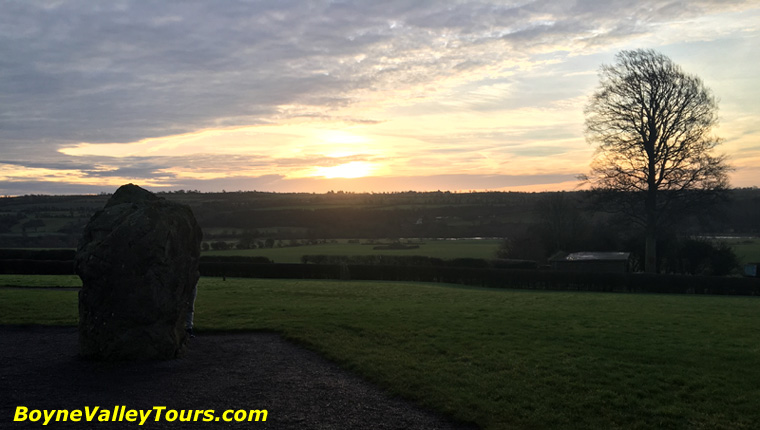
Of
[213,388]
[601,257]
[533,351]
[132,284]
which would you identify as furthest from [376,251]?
[213,388]

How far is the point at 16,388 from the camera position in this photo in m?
7.96

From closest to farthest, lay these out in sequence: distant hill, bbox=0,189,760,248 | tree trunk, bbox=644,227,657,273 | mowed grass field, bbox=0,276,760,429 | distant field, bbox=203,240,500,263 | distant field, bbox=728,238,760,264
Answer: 1. mowed grass field, bbox=0,276,760,429
2. tree trunk, bbox=644,227,657,273
3. distant field, bbox=728,238,760,264
4. distant field, bbox=203,240,500,263
5. distant hill, bbox=0,189,760,248

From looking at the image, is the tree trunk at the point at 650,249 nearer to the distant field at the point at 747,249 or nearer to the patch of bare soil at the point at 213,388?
the distant field at the point at 747,249

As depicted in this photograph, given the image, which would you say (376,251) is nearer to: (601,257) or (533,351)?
(601,257)

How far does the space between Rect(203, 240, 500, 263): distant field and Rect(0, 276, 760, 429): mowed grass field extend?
28.6 meters

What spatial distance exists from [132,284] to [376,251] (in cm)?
4677

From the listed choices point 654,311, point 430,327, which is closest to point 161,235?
point 430,327

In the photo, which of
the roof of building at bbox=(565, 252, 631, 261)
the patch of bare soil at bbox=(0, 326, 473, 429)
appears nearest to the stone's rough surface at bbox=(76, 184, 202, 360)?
Answer: the patch of bare soil at bbox=(0, 326, 473, 429)

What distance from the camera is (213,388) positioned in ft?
26.5

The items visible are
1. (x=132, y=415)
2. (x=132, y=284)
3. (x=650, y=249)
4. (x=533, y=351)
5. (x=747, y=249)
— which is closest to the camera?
(x=132, y=415)

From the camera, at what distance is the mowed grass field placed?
7.15m

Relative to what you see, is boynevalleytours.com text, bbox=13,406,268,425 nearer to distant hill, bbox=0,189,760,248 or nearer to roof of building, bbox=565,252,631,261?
roof of building, bbox=565,252,631,261

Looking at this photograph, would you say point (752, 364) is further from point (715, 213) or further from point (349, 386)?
point (715, 213)

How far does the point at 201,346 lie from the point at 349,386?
4.18m
